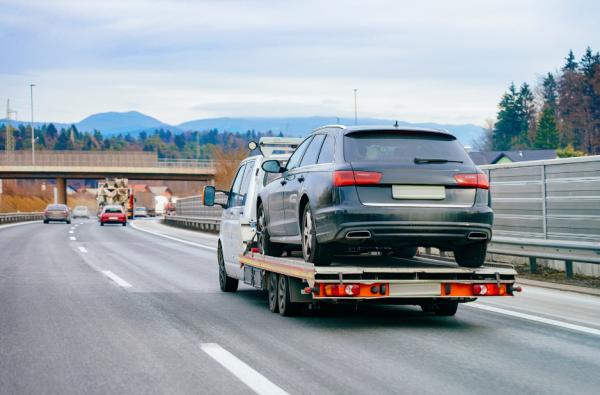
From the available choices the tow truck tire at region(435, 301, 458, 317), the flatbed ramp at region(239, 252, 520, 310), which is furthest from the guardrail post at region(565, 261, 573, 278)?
the flatbed ramp at region(239, 252, 520, 310)

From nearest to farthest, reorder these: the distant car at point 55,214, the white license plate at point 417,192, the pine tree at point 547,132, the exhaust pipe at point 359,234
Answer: the exhaust pipe at point 359,234 → the white license plate at point 417,192 → the distant car at point 55,214 → the pine tree at point 547,132

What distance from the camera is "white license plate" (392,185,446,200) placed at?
9156 millimetres

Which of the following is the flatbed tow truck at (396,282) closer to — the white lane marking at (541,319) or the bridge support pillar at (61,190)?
the white lane marking at (541,319)

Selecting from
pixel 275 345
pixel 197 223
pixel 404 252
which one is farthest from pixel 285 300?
pixel 197 223

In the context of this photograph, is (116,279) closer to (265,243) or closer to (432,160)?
(265,243)

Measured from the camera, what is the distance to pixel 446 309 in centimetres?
1060

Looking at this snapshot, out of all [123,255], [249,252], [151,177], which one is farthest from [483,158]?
[249,252]

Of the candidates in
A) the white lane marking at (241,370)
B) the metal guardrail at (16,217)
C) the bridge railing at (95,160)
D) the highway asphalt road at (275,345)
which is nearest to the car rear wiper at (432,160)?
the highway asphalt road at (275,345)

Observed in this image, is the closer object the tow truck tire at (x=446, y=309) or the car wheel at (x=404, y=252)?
the tow truck tire at (x=446, y=309)

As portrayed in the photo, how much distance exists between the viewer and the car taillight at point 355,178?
916 cm

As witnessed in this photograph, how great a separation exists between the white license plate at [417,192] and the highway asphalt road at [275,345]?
1279 millimetres

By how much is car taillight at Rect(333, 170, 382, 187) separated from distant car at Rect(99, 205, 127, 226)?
5050 cm

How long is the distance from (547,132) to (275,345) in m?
110

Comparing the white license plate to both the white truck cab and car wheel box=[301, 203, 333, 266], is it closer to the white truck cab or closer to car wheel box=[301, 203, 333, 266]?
car wheel box=[301, 203, 333, 266]
